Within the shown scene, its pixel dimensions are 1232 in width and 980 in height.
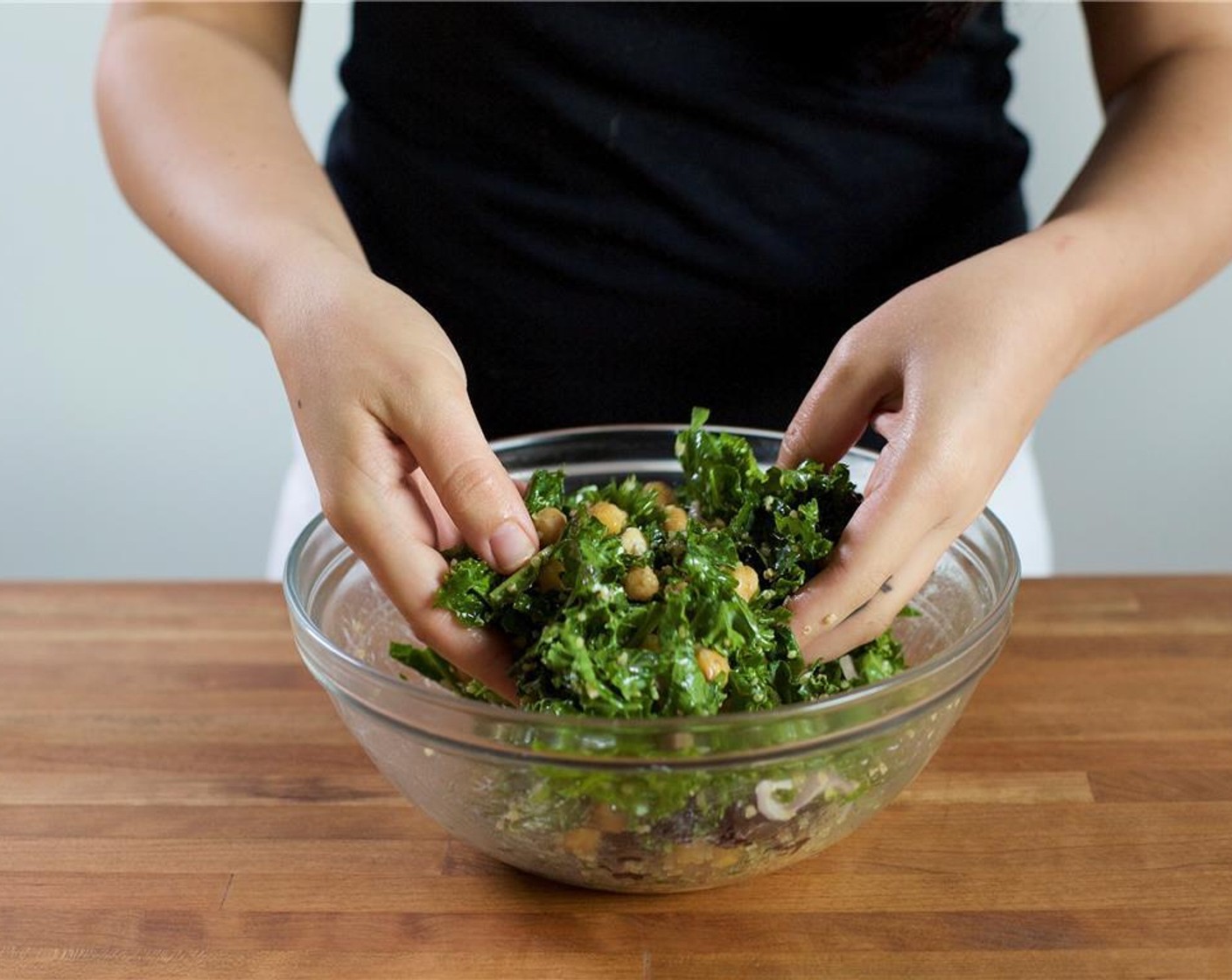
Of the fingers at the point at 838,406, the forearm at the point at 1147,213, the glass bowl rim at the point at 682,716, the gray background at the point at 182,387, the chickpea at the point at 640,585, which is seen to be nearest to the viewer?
the glass bowl rim at the point at 682,716

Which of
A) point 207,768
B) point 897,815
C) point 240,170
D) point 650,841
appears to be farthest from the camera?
point 240,170

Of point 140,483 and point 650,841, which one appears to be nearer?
point 650,841

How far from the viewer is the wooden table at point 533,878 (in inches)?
40.5

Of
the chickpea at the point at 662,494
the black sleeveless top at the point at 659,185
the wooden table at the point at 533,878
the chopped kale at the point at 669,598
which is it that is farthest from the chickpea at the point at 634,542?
the black sleeveless top at the point at 659,185

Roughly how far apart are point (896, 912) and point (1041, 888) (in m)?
0.13

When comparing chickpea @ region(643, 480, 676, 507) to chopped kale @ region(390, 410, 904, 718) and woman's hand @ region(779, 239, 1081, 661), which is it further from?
woman's hand @ region(779, 239, 1081, 661)

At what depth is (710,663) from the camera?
0.95 meters

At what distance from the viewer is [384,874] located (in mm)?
1132

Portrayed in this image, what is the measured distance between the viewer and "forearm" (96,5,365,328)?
1328 mm

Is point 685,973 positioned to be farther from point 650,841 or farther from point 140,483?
point 140,483

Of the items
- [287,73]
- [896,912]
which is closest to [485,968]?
[896,912]

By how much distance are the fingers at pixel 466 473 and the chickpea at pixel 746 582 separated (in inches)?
6.4

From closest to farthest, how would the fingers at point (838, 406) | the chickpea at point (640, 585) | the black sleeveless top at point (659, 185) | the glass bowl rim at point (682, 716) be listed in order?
the glass bowl rim at point (682, 716), the chickpea at point (640, 585), the fingers at point (838, 406), the black sleeveless top at point (659, 185)

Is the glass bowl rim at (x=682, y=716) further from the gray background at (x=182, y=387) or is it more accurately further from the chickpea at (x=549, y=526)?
the gray background at (x=182, y=387)
